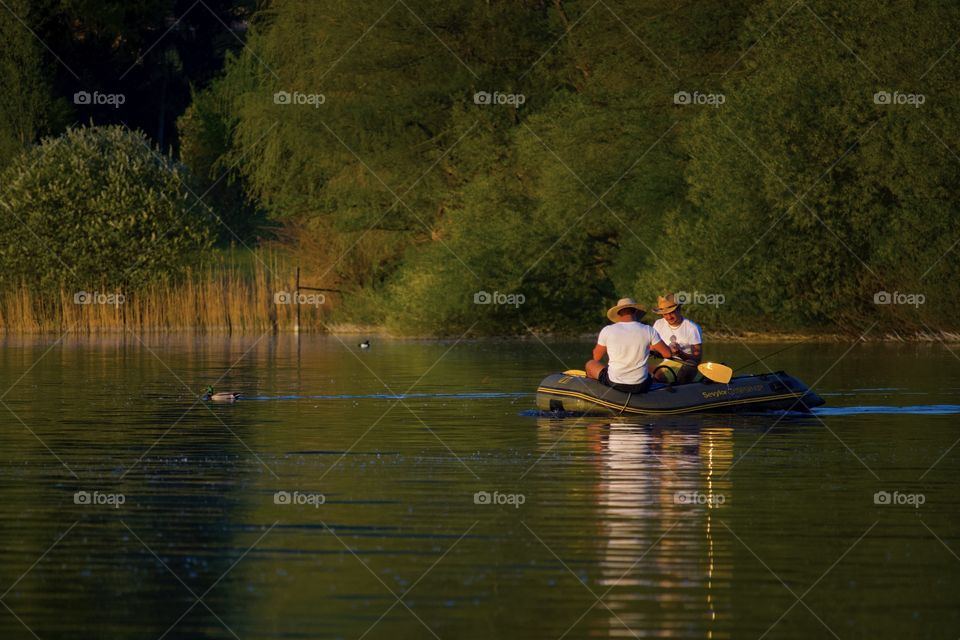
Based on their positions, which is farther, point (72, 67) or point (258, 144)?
point (72, 67)

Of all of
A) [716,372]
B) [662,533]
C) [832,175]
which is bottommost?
[662,533]

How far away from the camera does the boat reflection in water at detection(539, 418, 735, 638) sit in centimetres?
1059

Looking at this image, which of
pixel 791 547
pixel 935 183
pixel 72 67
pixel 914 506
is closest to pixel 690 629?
pixel 791 547

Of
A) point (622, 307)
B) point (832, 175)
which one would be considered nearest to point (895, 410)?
point (622, 307)

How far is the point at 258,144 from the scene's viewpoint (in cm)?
5609

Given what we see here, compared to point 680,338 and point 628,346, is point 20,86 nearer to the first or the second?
point 680,338

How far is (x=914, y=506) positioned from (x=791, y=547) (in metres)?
2.58

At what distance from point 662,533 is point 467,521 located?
159cm

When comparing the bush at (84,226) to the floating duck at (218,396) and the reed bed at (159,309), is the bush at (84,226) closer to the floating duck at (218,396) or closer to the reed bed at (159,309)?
the reed bed at (159,309)

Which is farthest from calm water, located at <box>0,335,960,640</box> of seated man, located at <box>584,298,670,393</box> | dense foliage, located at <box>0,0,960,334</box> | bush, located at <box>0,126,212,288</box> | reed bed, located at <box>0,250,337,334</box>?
bush, located at <box>0,126,212,288</box>

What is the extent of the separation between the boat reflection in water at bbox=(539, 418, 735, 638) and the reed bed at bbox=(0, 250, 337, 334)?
29354mm

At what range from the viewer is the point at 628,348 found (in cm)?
2288

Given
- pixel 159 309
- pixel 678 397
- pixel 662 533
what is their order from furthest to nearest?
pixel 159 309, pixel 678 397, pixel 662 533

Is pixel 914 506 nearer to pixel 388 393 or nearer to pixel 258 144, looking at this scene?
pixel 388 393
